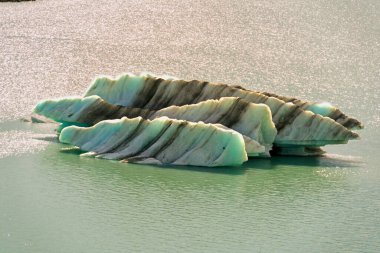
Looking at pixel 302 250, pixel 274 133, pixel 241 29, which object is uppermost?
pixel 241 29

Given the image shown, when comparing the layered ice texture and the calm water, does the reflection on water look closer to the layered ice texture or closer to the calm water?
the calm water

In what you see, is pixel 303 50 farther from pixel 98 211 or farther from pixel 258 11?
pixel 98 211

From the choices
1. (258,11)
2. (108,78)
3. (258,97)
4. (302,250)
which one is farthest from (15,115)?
(258,11)

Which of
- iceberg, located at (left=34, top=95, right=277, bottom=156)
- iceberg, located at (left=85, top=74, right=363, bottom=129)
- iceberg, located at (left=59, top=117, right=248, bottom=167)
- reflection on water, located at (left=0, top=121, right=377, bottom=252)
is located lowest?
reflection on water, located at (left=0, top=121, right=377, bottom=252)

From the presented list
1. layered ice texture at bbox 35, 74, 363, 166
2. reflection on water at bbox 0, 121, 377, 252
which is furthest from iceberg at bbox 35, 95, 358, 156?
reflection on water at bbox 0, 121, 377, 252

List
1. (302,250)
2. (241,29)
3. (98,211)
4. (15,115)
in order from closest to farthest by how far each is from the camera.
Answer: (302,250) < (98,211) < (15,115) < (241,29)

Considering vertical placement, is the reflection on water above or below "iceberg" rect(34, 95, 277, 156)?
below

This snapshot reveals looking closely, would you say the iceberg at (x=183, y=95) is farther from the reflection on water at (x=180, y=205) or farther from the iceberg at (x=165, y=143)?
the iceberg at (x=165, y=143)

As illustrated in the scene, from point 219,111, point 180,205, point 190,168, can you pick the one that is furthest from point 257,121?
point 180,205

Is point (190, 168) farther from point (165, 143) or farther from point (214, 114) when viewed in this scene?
point (214, 114)
